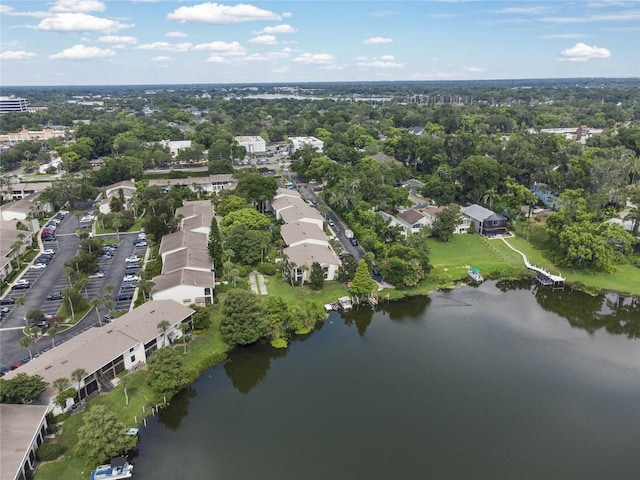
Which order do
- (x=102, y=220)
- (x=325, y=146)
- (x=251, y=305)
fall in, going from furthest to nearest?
1. (x=325, y=146)
2. (x=102, y=220)
3. (x=251, y=305)

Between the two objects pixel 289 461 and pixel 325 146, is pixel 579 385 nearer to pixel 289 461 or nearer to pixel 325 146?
pixel 289 461

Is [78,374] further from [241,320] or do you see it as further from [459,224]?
[459,224]

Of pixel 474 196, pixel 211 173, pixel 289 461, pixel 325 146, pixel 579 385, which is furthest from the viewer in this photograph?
pixel 325 146

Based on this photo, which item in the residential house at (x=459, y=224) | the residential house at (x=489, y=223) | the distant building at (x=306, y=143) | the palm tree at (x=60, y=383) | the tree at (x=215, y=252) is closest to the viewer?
the palm tree at (x=60, y=383)

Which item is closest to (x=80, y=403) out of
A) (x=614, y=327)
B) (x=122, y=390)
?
(x=122, y=390)

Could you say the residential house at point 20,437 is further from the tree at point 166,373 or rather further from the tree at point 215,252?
the tree at point 215,252

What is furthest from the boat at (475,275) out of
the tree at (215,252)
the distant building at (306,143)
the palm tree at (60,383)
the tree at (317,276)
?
the distant building at (306,143)

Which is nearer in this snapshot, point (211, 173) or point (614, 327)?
point (614, 327)
